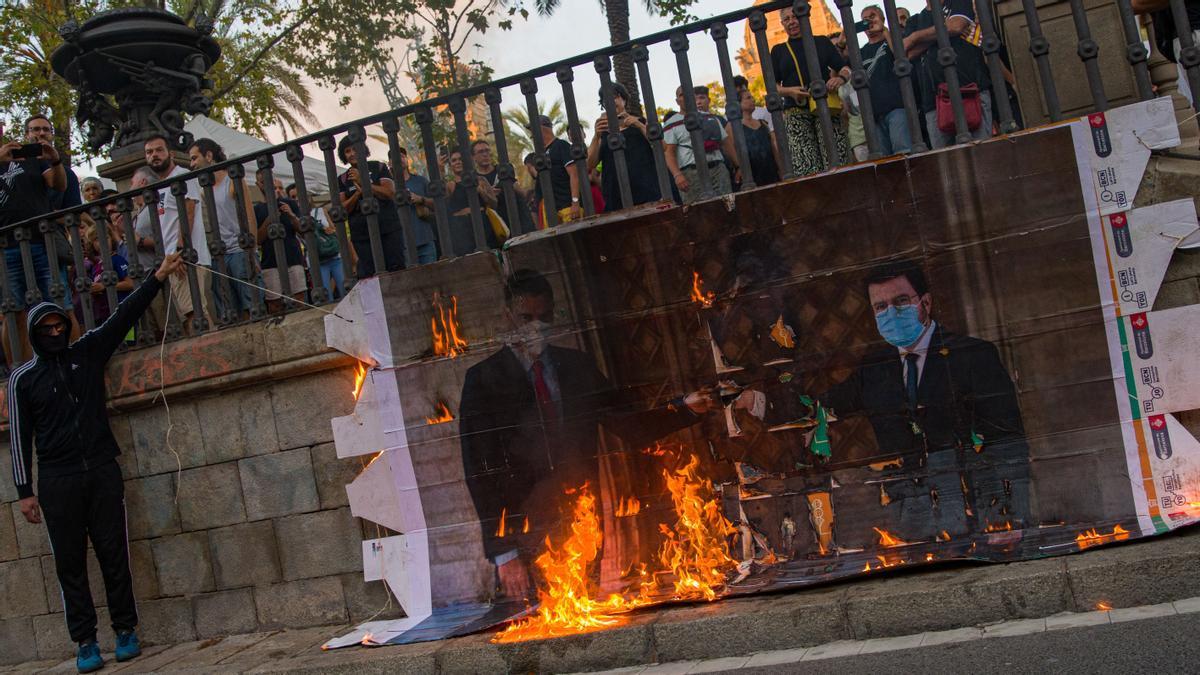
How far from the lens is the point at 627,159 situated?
7.27m

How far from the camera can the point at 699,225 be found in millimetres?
6223

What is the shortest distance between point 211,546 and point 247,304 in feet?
5.54

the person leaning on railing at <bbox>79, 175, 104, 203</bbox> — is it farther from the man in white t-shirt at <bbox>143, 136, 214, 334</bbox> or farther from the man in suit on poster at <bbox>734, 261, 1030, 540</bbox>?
the man in suit on poster at <bbox>734, 261, 1030, 540</bbox>

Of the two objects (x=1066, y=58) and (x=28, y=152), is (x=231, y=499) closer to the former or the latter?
(x=28, y=152)

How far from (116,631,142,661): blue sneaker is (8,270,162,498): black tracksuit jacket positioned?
1.13m

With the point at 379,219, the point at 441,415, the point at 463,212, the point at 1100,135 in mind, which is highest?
the point at 379,219

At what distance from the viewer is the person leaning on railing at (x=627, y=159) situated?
276 inches

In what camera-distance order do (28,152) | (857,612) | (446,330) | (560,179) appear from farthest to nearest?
1. (28,152)
2. (560,179)
3. (446,330)
4. (857,612)

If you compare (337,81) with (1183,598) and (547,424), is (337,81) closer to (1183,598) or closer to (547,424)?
(547,424)

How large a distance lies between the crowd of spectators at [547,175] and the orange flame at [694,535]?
1.64 metres

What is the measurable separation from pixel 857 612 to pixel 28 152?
726cm

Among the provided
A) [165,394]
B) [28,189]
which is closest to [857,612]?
[165,394]

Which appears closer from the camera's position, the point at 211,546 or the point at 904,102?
the point at 904,102

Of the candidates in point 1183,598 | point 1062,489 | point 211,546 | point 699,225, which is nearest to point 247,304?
point 211,546
